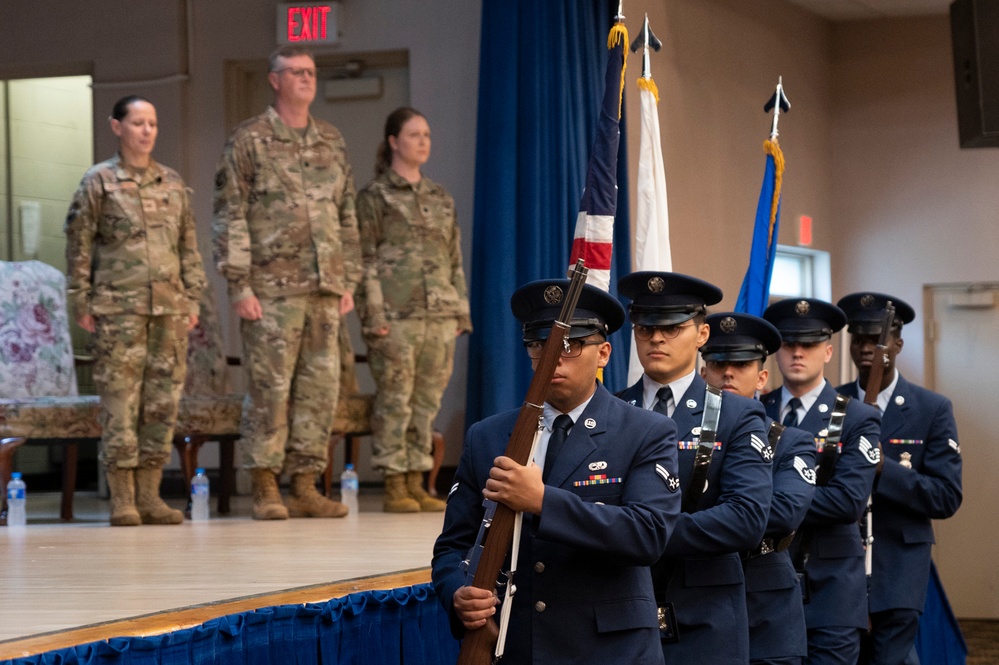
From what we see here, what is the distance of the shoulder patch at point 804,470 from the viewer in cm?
354

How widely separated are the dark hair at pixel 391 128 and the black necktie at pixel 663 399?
10.4 ft

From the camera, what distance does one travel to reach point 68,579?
12.7 feet

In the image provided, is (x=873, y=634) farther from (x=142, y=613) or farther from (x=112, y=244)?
(x=112, y=244)

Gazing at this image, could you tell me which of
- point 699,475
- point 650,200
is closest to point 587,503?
point 699,475

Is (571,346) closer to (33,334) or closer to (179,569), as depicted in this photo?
(179,569)

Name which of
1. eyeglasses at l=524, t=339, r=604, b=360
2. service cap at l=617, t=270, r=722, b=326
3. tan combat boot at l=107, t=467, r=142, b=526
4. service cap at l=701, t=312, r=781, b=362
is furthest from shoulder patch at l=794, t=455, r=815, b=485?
tan combat boot at l=107, t=467, r=142, b=526

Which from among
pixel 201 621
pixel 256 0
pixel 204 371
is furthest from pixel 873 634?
pixel 256 0

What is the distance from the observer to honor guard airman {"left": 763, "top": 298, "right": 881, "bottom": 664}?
4.00m

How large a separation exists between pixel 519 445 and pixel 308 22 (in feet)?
18.6

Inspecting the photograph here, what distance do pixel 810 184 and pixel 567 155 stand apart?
298 cm

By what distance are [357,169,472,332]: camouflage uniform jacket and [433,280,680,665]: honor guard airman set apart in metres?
3.66

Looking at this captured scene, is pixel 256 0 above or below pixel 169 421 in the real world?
above

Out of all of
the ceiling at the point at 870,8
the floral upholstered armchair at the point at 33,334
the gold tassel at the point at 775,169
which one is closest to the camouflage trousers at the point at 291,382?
the floral upholstered armchair at the point at 33,334

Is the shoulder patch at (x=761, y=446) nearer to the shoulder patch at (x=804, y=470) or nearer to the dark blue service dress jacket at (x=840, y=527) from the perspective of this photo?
the shoulder patch at (x=804, y=470)
